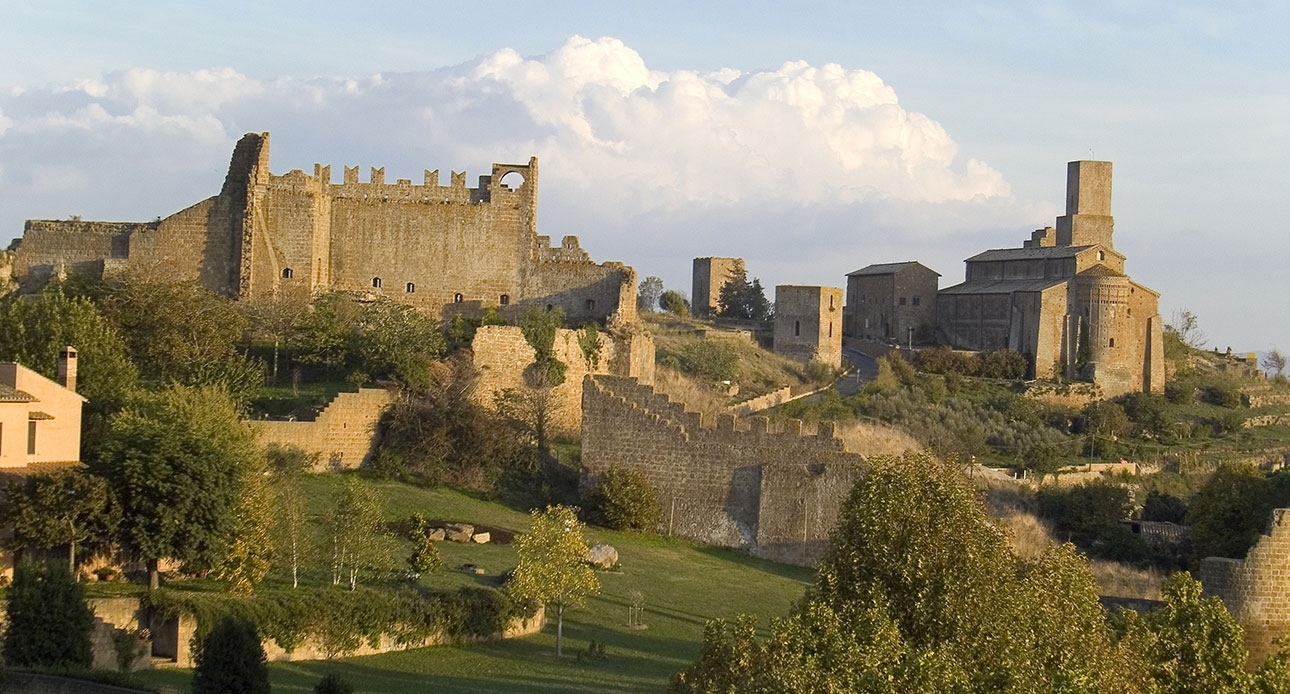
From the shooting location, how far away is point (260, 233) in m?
42.4

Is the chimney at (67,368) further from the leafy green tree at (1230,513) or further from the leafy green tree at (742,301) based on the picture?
the leafy green tree at (742,301)

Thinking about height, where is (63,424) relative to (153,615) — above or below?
above

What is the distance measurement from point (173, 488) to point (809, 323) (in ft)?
122

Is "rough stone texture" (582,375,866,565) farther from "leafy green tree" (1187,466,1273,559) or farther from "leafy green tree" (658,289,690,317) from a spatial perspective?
"leafy green tree" (658,289,690,317)

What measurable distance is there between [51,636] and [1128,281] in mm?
47841

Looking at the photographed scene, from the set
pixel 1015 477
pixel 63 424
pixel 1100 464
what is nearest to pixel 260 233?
pixel 63 424

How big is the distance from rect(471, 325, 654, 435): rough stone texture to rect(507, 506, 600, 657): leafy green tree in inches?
396

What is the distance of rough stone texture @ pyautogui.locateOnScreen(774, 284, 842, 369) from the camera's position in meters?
61.0

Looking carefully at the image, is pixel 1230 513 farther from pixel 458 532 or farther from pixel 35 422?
pixel 35 422

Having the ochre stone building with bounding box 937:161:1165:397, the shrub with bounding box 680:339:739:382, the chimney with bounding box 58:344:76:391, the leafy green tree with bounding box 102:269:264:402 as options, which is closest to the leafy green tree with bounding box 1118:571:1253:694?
the chimney with bounding box 58:344:76:391

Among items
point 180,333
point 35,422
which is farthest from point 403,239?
point 35,422

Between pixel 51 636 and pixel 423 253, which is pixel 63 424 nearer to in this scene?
pixel 51 636

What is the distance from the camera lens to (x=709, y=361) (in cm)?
5325

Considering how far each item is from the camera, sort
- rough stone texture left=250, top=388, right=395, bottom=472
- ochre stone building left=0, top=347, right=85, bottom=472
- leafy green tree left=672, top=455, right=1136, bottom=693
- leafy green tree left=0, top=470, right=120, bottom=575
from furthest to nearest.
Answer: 1. rough stone texture left=250, top=388, right=395, bottom=472
2. ochre stone building left=0, top=347, right=85, bottom=472
3. leafy green tree left=0, top=470, right=120, bottom=575
4. leafy green tree left=672, top=455, right=1136, bottom=693
